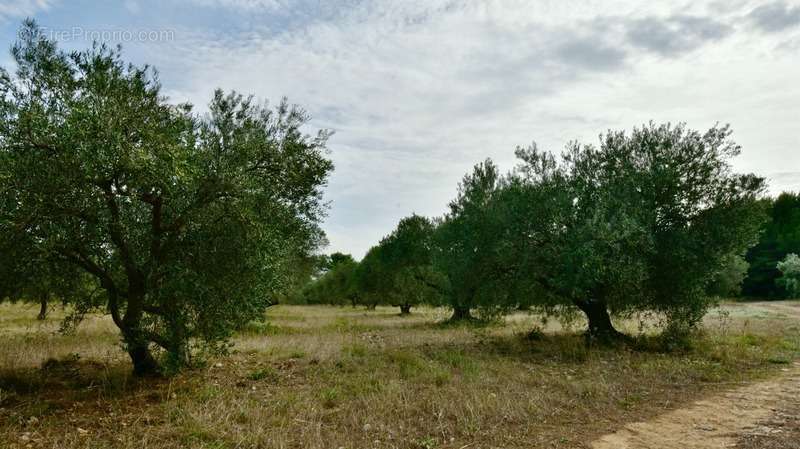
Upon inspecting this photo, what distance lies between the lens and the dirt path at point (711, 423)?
29.6ft

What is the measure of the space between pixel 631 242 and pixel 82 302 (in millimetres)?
17949

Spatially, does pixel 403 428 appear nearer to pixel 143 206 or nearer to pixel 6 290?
pixel 143 206

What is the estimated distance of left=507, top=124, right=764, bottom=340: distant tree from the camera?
18875 millimetres

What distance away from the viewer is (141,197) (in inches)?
462

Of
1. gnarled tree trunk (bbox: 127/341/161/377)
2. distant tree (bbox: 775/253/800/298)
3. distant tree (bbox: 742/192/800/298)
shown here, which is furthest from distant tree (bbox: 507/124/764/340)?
distant tree (bbox: 742/192/800/298)

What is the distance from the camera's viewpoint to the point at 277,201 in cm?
1491

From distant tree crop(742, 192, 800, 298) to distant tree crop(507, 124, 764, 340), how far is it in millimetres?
75050

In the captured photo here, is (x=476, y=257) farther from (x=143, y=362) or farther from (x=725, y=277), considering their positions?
(x=725, y=277)

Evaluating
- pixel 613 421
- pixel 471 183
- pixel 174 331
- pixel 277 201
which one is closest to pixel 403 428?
pixel 613 421

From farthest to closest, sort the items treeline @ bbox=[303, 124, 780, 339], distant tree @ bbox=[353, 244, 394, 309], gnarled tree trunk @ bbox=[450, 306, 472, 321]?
1. distant tree @ bbox=[353, 244, 394, 309]
2. gnarled tree trunk @ bbox=[450, 306, 472, 321]
3. treeline @ bbox=[303, 124, 780, 339]

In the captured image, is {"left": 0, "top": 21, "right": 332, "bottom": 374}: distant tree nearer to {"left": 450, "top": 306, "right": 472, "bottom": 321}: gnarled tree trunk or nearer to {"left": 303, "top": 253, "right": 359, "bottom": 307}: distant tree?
{"left": 450, "top": 306, "right": 472, "bottom": 321}: gnarled tree trunk

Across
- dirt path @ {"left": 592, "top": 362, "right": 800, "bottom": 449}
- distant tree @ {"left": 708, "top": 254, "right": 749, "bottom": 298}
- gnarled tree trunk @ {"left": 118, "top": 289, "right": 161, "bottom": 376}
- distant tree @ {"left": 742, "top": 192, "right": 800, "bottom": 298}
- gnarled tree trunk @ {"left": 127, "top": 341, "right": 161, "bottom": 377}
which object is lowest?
dirt path @ {"left": 592, "top": 362, "right": 800, "bottom": 449}

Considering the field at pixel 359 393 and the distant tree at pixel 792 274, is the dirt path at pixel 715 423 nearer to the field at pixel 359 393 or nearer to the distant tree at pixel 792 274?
the field at pixel 359 393

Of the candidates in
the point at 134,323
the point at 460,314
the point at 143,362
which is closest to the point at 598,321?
the point at 460,314
